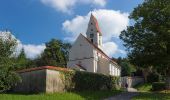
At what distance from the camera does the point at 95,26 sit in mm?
92938

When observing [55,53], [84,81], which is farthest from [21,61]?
[55,53]

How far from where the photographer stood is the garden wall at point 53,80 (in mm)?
33750

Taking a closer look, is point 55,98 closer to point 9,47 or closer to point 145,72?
point 9,47

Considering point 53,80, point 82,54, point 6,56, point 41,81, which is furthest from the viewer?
point 82,54

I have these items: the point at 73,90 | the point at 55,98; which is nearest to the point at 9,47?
the point at 55,98

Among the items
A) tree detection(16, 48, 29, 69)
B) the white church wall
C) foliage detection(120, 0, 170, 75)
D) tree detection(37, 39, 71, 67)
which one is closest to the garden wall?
tree detection(16, 48, 29, 69)

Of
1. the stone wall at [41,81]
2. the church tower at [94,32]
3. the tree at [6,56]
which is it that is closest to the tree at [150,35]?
the stone wall at [41,81]

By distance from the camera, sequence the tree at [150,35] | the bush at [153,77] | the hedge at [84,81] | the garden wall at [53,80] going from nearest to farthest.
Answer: the garden wall at [53,80], the hedge at [84,81], the tree at [150,35], the bush at [153,77]

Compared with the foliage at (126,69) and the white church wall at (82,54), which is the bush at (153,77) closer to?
the white church wall at (82,54)

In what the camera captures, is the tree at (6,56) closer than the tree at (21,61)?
Yes

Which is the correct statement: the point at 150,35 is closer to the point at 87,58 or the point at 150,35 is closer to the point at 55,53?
the point at 87,58

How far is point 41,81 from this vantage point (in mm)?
33781

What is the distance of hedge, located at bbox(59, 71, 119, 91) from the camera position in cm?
3681

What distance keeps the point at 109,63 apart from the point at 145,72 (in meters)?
10.4
